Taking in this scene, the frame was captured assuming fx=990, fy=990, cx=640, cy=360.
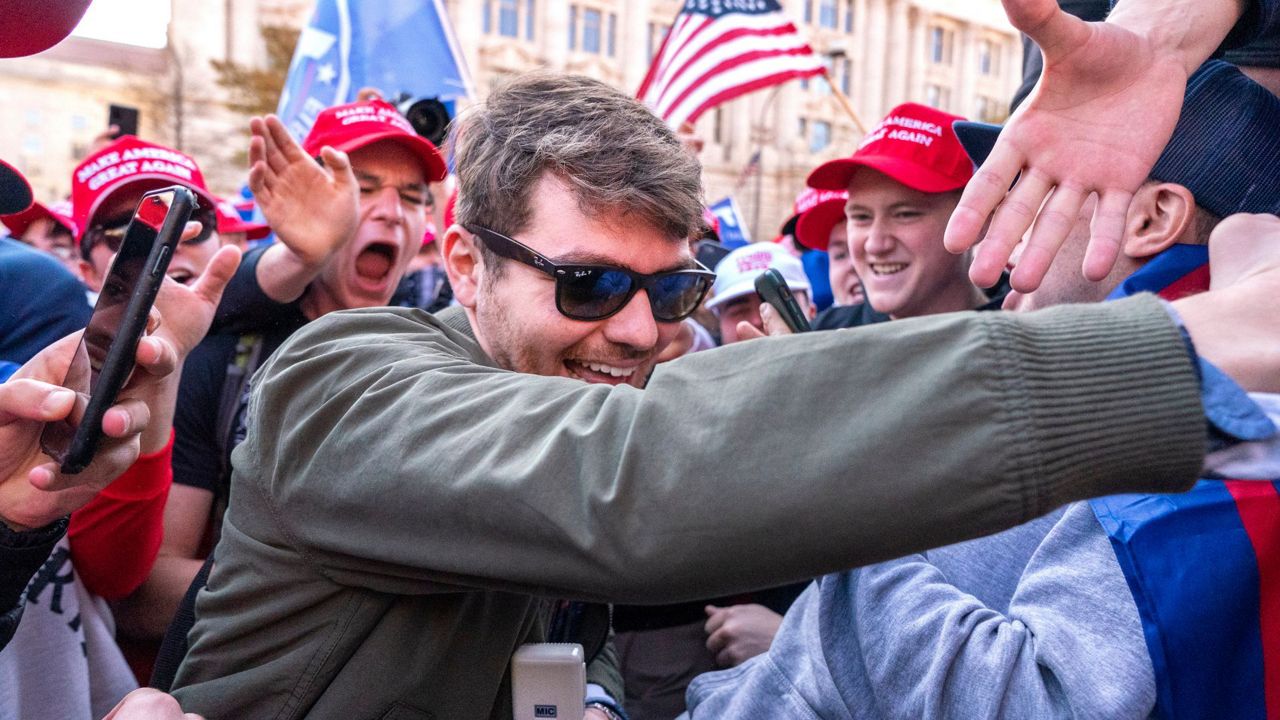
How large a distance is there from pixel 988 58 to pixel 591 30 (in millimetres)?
23667

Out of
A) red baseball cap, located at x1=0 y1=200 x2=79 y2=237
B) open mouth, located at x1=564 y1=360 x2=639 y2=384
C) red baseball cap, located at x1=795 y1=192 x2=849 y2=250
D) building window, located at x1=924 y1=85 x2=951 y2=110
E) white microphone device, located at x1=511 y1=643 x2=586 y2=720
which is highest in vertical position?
open mouth, located at x1=564 y1=360 x2=639 y2=384

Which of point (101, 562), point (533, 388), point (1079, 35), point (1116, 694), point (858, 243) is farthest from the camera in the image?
point (858, 243)

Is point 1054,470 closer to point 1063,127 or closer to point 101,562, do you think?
point 1063,127

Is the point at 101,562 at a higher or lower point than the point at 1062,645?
lower

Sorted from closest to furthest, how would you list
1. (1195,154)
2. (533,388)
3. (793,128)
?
(533,388) < (1195,154) < (793,128)

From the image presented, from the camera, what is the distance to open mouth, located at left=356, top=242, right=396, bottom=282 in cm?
406

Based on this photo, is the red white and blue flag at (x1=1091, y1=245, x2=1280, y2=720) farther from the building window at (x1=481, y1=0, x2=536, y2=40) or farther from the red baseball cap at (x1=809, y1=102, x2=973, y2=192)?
the building window at (x1=481, y1=0, x2=536, y2=40)

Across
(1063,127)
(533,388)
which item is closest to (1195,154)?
(1063,127)

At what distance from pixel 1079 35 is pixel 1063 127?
0.52ft

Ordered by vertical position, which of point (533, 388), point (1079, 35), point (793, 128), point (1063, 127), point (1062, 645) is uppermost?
point (1079, 35)

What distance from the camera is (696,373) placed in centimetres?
116

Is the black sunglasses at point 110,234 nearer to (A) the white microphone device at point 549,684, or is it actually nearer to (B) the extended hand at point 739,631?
(B) the extended hand at point 739,631

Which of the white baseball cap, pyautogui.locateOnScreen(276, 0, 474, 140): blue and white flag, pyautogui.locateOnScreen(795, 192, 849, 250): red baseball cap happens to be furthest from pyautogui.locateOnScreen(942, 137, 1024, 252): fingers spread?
pyautogui.locateOnScreen(276, 0, 474, 140): blue and white flag

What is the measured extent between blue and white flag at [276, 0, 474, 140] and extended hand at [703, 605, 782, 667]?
4.16 metres
